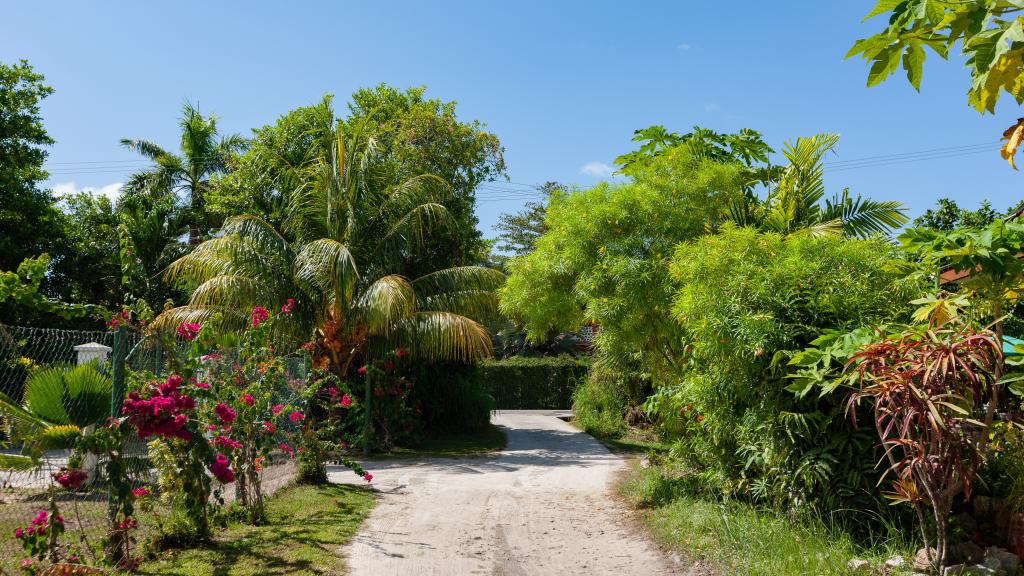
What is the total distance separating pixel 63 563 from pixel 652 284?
671cm

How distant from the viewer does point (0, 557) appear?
215 inches

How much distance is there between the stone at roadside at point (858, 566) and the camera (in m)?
4.85

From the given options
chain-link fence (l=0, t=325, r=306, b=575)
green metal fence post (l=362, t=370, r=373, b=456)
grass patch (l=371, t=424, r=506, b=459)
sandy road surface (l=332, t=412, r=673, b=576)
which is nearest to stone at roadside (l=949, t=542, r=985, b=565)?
sandy road surface (l=332, t=412, r=673, b=576)

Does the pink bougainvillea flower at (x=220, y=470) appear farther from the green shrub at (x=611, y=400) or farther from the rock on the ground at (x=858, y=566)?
the green shrub at (x=611, y=400)

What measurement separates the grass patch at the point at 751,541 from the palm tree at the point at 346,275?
7.31 m

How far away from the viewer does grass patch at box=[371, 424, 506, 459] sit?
14781 millimetres

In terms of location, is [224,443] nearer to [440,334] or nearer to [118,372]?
[118,372]

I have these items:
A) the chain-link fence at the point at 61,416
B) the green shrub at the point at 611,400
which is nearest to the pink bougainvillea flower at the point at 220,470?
the chain-link fence at the point at 61,416

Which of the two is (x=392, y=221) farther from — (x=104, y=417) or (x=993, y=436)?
(x=993, y=436)

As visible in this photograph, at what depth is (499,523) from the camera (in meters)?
7.86

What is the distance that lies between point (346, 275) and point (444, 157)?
668 cm

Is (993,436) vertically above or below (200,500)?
above

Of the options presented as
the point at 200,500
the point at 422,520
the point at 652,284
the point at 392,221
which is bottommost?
the point at 422,520

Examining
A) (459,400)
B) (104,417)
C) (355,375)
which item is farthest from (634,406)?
(104,417)
